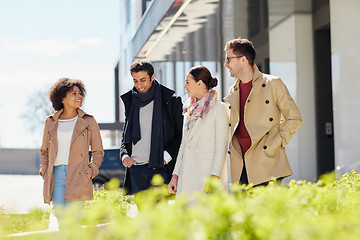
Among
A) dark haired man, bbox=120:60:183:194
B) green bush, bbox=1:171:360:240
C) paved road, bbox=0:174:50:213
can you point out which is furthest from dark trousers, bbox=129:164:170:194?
paved road, bbox=0:174:50:213

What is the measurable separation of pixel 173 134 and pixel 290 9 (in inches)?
352

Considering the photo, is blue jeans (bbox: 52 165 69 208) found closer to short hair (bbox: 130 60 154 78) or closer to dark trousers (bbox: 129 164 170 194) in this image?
dark trousers (bbox: 129 164 170 194)

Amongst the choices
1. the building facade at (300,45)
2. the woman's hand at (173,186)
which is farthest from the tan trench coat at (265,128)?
the building facade at (300,45)

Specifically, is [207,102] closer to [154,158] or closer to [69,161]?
[154,158]

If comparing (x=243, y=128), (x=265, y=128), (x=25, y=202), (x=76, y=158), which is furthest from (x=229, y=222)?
(x=25, y=202)

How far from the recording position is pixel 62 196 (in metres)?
5.63

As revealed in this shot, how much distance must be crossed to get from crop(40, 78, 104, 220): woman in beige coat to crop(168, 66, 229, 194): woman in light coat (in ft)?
3.58

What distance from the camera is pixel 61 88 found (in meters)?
5.70

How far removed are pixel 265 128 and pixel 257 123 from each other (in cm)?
8

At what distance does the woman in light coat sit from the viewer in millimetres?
4891

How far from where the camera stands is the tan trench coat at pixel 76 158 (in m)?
5.59

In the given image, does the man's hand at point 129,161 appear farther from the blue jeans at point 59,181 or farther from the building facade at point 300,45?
the building facade at point 300,45

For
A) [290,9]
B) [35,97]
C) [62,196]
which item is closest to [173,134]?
[62,196]

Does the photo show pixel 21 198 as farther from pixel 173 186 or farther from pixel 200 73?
pixel 200 73
